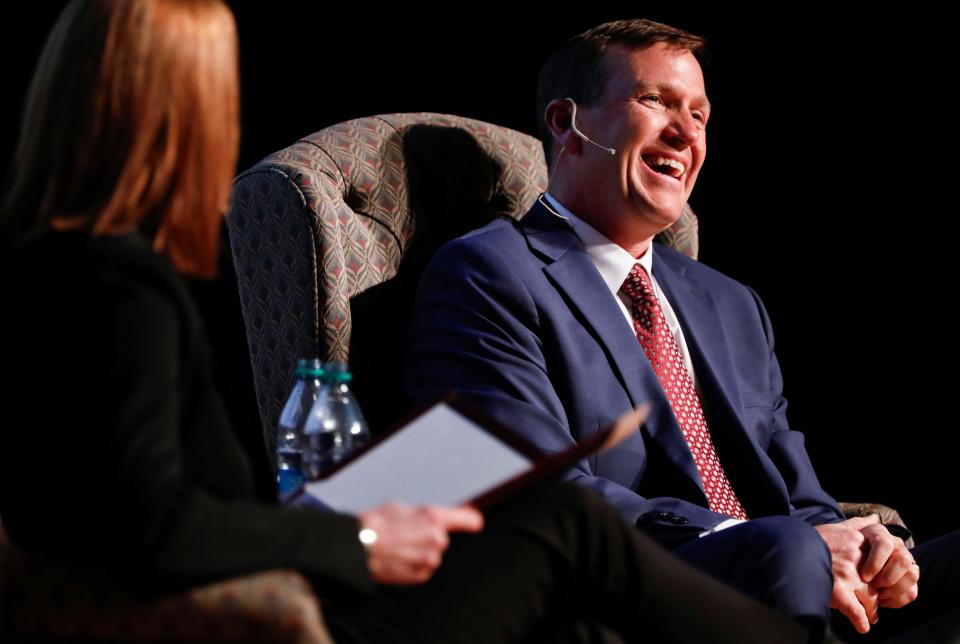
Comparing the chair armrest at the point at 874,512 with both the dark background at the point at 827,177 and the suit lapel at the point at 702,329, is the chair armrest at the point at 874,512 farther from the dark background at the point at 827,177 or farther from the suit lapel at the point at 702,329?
the dark background at the point at 827,177

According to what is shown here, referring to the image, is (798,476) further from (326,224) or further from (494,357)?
(326,224)

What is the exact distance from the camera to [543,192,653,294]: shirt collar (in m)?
2.14

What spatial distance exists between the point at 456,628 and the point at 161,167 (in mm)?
490

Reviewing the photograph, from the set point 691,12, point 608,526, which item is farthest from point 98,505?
point 691,12

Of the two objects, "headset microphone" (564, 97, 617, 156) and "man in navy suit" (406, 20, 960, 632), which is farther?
"headset microphone" (564, 97, 617, 156)

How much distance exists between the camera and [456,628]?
1155 millimetres

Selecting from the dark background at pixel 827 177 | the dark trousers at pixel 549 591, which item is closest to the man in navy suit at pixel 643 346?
the dark trousers at pixel 549 591

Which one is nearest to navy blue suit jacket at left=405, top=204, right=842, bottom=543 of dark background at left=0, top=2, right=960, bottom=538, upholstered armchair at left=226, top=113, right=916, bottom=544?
upholstered armchair at left=226, top=113, right=916, bottom=544

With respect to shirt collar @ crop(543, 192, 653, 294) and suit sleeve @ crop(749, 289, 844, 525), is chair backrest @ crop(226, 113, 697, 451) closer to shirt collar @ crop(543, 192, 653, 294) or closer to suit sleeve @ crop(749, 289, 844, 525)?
shirt collar @ crop(543, 192, 653, 294)

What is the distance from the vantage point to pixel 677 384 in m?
2.06

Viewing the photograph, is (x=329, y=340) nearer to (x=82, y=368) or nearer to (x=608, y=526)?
(x=608, y=526)

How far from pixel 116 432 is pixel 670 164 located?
144 cm

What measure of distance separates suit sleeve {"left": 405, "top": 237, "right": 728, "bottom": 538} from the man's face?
0.97 ft

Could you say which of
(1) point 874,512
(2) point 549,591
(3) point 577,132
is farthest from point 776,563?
(3) point 577,132
